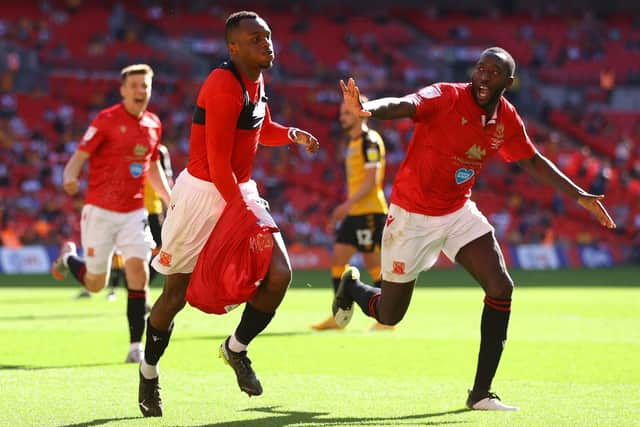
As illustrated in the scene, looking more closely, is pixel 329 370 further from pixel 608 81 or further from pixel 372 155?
pixel 608 81

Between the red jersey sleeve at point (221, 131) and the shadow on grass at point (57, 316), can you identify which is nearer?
the red jersey sleeve at point (221, 131)

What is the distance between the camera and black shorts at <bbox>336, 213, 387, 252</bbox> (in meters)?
13.2

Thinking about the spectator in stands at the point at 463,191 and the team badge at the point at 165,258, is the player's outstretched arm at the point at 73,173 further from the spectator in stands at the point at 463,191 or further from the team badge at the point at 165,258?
the spectator in stands at the point at 463,191

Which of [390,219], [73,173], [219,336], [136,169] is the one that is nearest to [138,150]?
[136,169]

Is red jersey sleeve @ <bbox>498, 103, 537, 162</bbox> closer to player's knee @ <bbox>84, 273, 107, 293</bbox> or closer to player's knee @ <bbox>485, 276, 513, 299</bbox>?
player's knee @ <bbox>485, 276, 513, 299</bbox>

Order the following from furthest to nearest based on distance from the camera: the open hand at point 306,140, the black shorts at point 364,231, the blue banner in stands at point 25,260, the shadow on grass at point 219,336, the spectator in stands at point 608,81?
the spectator in stands at point 608,81 < the blue banner in stands at point 25,260 < the black shorts at point 364,231 < the shadow on grass at point 219,336 < the open hand at point 306,140

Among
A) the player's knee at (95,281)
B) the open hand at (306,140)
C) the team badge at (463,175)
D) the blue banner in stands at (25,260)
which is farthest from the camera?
the blue banner in stands at (25,260)

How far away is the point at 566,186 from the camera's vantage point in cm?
788

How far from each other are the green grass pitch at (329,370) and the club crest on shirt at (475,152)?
175 centimetres

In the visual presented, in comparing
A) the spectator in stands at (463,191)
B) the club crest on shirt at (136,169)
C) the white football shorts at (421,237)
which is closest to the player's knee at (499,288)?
the spectator in stands at (463,191)

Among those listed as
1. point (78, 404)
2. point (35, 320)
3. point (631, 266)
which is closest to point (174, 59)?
point (631, 266)

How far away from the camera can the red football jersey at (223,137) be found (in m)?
6.68

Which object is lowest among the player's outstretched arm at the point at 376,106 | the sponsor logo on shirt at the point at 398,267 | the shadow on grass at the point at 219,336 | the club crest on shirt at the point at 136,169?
the shadow on grass at the point at 219,336

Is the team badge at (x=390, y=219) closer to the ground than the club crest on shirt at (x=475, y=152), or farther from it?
closer to the ground
